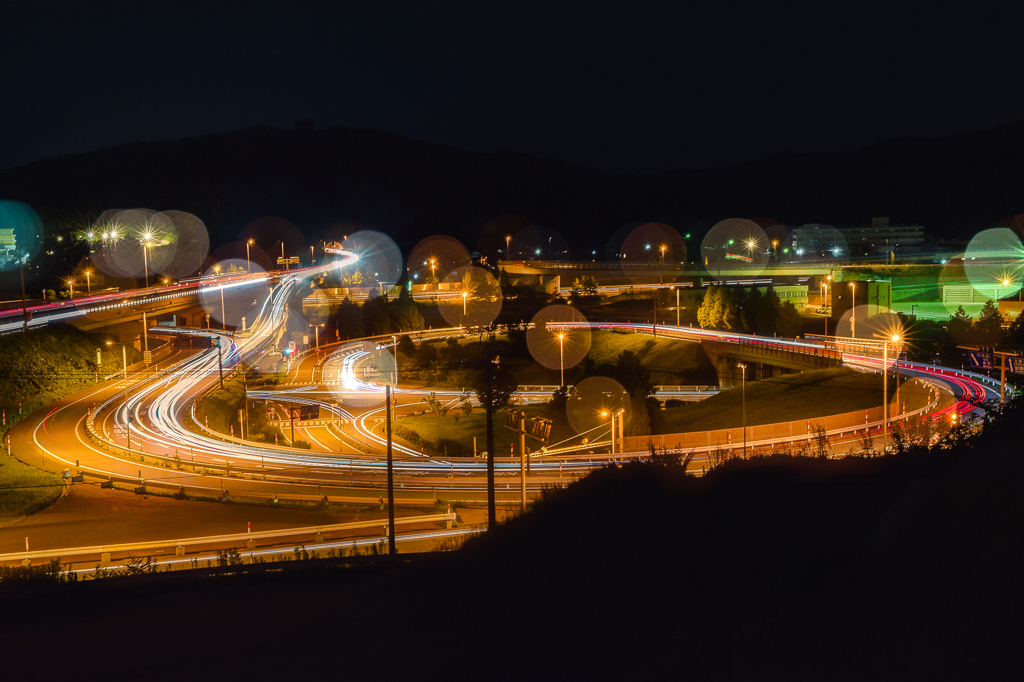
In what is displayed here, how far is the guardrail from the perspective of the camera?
15.0m

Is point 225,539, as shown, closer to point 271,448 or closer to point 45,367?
point 271,448

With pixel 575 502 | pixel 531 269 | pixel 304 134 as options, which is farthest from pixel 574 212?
pixel 575 502

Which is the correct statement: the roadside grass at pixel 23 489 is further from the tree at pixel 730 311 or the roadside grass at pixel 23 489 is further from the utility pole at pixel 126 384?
the tree at pixel 730 311

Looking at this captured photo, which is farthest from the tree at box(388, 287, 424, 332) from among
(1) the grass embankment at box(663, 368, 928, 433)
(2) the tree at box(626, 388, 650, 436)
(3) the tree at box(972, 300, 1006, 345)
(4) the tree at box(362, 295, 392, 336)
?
(3) the tree at box(972, 300, 1006, 345)

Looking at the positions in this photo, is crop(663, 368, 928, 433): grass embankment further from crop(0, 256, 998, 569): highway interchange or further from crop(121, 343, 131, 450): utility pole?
crop(121, 343, 131, 450): utility pole

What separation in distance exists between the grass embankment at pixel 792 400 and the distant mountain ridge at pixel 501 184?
108 m

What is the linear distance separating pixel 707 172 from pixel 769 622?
169 meters

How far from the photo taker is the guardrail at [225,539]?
589 inches

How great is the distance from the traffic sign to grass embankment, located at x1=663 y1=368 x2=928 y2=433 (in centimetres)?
327

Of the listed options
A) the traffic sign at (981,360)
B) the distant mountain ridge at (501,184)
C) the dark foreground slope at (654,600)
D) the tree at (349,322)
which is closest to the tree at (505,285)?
the tree at (349,322)

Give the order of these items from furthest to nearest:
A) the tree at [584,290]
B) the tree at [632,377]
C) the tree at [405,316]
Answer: the tree at [584,290] < the tree at [405,316] < the tree at [632,377]

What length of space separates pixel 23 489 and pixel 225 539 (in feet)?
27.3

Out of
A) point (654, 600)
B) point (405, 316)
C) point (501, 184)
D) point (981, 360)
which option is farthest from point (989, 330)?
point (501, 184)

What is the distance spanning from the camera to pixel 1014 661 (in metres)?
4.92
